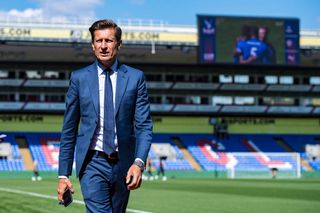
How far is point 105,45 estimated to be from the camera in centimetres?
531

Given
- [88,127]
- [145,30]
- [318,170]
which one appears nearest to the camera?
[88,127]

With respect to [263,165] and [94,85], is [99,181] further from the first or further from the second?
[263,165]

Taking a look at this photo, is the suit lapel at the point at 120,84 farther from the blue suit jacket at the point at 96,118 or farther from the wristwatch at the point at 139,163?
the wristwatch at the point at 139,163

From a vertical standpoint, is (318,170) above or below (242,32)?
below

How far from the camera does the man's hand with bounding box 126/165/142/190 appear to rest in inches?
204

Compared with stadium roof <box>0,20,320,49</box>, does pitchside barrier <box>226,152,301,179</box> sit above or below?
below

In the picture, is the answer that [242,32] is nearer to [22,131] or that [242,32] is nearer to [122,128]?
[22,131]

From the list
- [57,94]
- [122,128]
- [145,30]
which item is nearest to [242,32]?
[145,30]

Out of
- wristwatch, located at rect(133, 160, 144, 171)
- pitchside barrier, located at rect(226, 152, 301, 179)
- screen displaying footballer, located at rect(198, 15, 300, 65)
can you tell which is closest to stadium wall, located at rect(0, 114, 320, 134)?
pitchside barrier, located at rect(226, 152, 301, 179)

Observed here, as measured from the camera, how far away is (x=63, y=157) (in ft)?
17.5

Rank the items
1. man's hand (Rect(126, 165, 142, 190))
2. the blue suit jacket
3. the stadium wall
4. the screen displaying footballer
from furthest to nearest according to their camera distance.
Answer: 1. the stadium wall
2. the screen displaying footballer
3. the blue suit jacket
4. man's hand (Rect(126, 165, 142, 190))

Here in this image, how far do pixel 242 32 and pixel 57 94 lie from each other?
734 inches

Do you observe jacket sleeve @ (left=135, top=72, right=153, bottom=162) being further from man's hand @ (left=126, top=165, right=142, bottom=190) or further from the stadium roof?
the stadium roof

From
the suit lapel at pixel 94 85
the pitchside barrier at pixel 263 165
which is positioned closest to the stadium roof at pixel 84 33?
the pitchside barrier at pixel 263 165
